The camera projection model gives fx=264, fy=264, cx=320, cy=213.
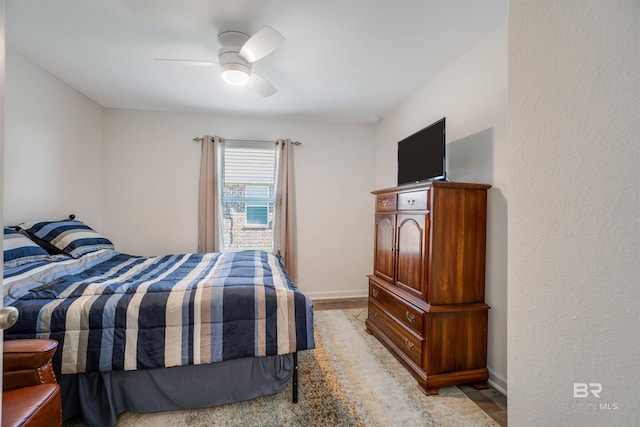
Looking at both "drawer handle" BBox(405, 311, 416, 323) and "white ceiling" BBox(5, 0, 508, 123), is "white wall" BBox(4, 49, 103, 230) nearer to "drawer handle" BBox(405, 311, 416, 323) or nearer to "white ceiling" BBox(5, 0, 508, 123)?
"white ceiling" BBox(5, 0, 508, 123)

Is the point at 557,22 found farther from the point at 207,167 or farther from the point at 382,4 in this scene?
the point at 207,167

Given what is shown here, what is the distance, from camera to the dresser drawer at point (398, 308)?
6.41ft

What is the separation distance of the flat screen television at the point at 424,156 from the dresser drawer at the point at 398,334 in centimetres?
125

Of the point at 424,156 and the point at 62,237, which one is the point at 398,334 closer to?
the point at 424,156

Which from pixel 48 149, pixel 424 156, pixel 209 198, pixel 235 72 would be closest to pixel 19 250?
pixel 48 149

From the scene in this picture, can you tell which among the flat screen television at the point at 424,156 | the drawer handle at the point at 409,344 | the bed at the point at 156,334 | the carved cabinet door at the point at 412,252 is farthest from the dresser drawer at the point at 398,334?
the flat screen television at the point at 424,156

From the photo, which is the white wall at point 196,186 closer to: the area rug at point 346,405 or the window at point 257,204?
the window at point 257,204

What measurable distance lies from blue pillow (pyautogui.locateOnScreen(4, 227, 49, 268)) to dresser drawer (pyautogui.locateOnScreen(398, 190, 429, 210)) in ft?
9.46

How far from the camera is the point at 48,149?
8.41 ft

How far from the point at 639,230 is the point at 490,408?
71.1 inches

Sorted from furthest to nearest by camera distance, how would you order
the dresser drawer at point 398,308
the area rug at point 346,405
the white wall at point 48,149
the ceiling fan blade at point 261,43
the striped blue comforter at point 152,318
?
the white wall at point 48,149, the dresser drawer at point 398,308, the ceiling fan blade at point 261,43, the area rug at point 346,405, the striped blue comforter at point 152,318

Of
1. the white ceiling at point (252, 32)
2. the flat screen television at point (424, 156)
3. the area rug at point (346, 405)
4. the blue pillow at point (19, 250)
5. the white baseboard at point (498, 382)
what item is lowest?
the area rug at point (346, 405)

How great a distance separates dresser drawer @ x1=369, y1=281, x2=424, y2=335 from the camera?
1.95m

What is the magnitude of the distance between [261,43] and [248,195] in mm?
2271
